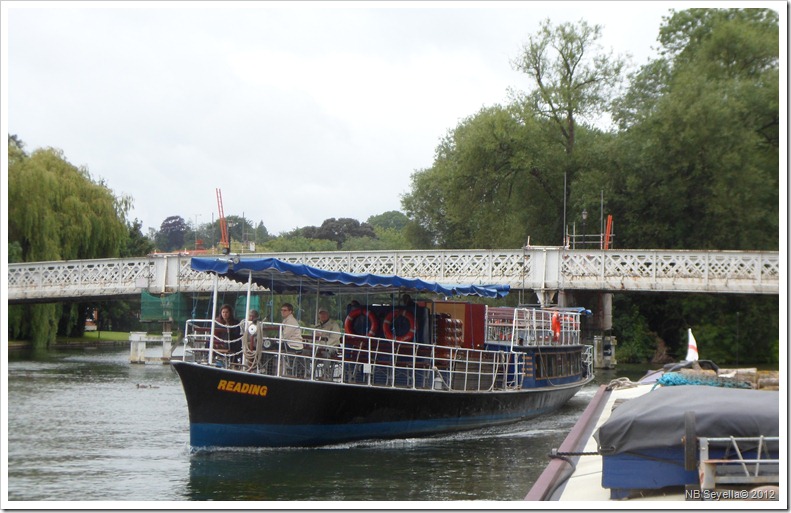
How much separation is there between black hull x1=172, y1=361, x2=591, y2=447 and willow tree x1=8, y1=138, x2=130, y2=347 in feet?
88.5

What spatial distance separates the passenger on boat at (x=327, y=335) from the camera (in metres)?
20.3

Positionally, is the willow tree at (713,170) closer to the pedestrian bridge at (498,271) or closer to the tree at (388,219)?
the pedestrian bridge at (498,271)

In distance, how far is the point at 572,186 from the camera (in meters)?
52.9

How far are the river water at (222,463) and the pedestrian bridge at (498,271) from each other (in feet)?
51.6

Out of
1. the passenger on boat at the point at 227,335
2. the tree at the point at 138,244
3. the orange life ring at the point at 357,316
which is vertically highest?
the tree at the point at 138,244

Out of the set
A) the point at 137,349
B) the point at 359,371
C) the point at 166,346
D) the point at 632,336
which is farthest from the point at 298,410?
the point at 632,336

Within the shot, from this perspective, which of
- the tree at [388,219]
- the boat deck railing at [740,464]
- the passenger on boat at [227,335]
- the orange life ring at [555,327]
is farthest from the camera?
the tree at [388,219]

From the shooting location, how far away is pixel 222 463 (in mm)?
17766

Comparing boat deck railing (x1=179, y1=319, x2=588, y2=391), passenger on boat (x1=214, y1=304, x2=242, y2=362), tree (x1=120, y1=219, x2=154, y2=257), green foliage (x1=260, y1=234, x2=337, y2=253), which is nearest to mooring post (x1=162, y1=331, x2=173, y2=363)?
tree (x1=120, y1=219, x2=154, y2=257)

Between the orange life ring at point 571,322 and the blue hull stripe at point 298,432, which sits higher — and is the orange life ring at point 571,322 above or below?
above

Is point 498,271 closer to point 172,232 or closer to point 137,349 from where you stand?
point 137,349

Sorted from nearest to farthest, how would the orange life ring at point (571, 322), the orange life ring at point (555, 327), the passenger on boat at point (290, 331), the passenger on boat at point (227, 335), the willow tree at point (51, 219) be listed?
the passenger on boat at point (227, 335) → the passenger on boat at point (290, 331) → the orange life ring at point (555, 327) → the orange life ring at point (571, 322) → the willow tree at point (51, 219)

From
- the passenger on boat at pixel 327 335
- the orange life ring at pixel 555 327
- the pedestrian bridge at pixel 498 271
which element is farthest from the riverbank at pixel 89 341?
the passenger on boat at pixel 327 335

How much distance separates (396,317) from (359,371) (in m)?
1.99
